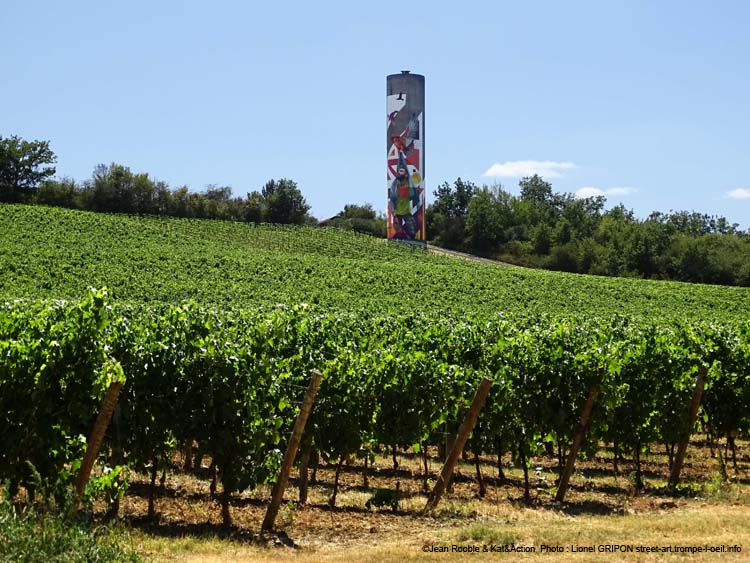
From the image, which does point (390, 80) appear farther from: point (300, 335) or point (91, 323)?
point (91, 323)

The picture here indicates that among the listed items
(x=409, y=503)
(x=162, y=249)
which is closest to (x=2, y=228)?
(x=162, y=249)

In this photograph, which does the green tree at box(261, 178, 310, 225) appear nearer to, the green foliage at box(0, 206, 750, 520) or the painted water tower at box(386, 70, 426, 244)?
the painted water tower at box(386, 70, 426, 244)

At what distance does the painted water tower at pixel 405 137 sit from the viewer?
81.5m

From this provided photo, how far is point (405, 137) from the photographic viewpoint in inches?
3211

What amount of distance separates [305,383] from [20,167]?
81365 millimetres

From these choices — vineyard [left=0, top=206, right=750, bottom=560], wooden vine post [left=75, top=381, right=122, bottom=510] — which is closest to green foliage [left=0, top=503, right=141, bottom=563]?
vineyard [left=0, top=206, right=750, bottom=560]

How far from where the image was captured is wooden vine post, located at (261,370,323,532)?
972cm

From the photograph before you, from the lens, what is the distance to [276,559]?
8750 millimetres

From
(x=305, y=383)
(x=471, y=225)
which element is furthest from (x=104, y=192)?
(x=305, y=383)

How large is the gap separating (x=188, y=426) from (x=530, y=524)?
4.40 metres

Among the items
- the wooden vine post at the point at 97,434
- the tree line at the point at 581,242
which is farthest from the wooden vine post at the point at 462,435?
the tree line at the point at 581,242

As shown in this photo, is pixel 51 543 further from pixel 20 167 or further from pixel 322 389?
pixel 20 167

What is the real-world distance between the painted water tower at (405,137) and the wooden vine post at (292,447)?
73.1 meters

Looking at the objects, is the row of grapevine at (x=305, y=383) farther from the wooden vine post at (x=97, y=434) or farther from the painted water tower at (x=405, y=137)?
the painted water tower at (x=405, y=137)
